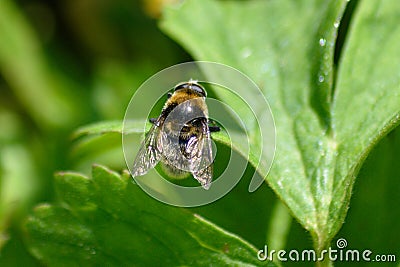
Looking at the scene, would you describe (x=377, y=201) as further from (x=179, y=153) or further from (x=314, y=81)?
(x=179, y=153)

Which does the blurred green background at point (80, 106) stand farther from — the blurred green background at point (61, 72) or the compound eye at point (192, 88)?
the compound eye at point (192, 88)

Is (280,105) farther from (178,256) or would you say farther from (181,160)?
(178,256)

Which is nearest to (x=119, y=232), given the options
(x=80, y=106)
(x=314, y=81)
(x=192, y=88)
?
(x=192, y=88)

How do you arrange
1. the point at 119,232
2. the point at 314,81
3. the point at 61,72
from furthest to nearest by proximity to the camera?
the point at 61,72
the point at 314,81
the point at 119,232

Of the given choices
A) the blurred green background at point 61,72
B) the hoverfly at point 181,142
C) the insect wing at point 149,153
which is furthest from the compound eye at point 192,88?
the blurred green background at point 61,72

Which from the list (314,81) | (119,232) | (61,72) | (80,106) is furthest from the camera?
(61,72)

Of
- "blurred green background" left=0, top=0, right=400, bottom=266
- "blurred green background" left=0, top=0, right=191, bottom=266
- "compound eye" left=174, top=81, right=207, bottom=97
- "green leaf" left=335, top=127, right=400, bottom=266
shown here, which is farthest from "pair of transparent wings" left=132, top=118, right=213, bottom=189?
"blurred green background" left=0, top=0, right=191, bottom=266

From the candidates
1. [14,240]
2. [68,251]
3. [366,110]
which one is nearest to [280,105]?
[366,110]
